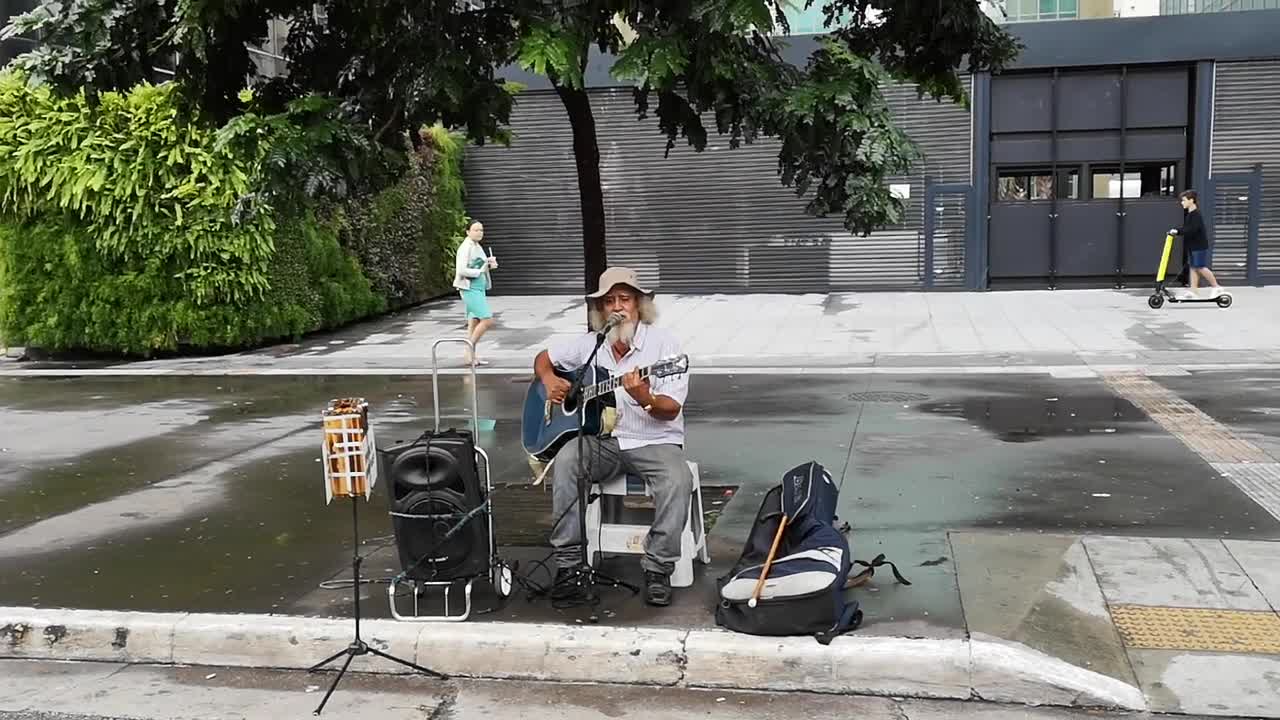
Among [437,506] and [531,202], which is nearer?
[437,506]

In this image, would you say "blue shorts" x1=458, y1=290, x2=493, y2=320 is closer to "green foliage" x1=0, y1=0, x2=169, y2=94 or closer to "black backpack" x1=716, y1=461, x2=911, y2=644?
"green foliage" x1=0, y1=0, x2=169, y2=94

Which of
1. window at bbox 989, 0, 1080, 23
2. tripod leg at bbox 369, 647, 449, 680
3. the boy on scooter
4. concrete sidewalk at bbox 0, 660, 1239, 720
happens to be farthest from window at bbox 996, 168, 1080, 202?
tripod leg at bbox 369, 647, 449, 680

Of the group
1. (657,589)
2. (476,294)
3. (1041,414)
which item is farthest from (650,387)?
(476,294)

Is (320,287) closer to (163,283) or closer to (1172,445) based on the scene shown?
(163,283)

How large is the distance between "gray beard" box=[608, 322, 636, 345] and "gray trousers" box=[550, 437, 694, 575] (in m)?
0.52

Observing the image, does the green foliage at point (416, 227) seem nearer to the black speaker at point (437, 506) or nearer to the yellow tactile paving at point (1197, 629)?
the black speaker at point (437, 506)

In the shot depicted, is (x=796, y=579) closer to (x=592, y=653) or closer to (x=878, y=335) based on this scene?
(x=592, y=653)

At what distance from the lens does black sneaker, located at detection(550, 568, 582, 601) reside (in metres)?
5.50

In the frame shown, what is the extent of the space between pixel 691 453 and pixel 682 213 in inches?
519

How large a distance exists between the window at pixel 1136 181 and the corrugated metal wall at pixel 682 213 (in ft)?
7.69

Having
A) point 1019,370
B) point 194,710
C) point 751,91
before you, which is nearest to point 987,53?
point 751,91

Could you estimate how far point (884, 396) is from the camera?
11.4m

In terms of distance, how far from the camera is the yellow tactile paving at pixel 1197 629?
4.86m

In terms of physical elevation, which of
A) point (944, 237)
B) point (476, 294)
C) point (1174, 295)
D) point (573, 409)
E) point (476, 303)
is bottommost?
point (1174, 295)
